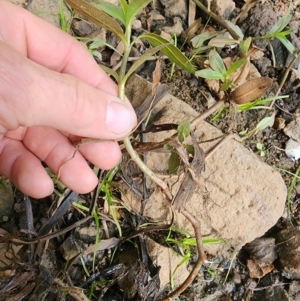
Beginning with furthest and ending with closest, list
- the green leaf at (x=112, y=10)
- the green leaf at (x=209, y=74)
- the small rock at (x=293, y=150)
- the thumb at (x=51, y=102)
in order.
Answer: the small rock at (x=293, y=150), the green leaf at (x=209, y=74), the green leaf at (x=112, y=10), the thumb at (x=51, y=102)

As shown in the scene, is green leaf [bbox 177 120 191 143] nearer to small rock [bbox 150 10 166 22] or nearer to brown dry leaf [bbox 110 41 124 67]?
brown dry leaf [bbox 110 41 124 67]

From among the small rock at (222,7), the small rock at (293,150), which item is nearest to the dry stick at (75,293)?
the small rock at (293,150)

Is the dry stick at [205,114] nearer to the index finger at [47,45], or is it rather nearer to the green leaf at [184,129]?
the green leaf at [184,129]

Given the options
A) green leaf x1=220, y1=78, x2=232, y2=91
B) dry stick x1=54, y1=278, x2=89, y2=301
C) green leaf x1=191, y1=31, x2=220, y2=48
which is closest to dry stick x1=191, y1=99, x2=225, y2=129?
green leaf x1=220, y1=78, x2=232, y2=91

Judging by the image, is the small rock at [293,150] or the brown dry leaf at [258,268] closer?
the brown dry leaf at [258,268]

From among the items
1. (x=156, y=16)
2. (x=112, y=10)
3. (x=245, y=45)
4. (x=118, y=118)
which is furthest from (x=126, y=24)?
(x=156, y=16)

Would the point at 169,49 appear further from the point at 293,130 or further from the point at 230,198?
the point at 293,130

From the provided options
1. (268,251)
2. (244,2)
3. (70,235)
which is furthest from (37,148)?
(244,2)
